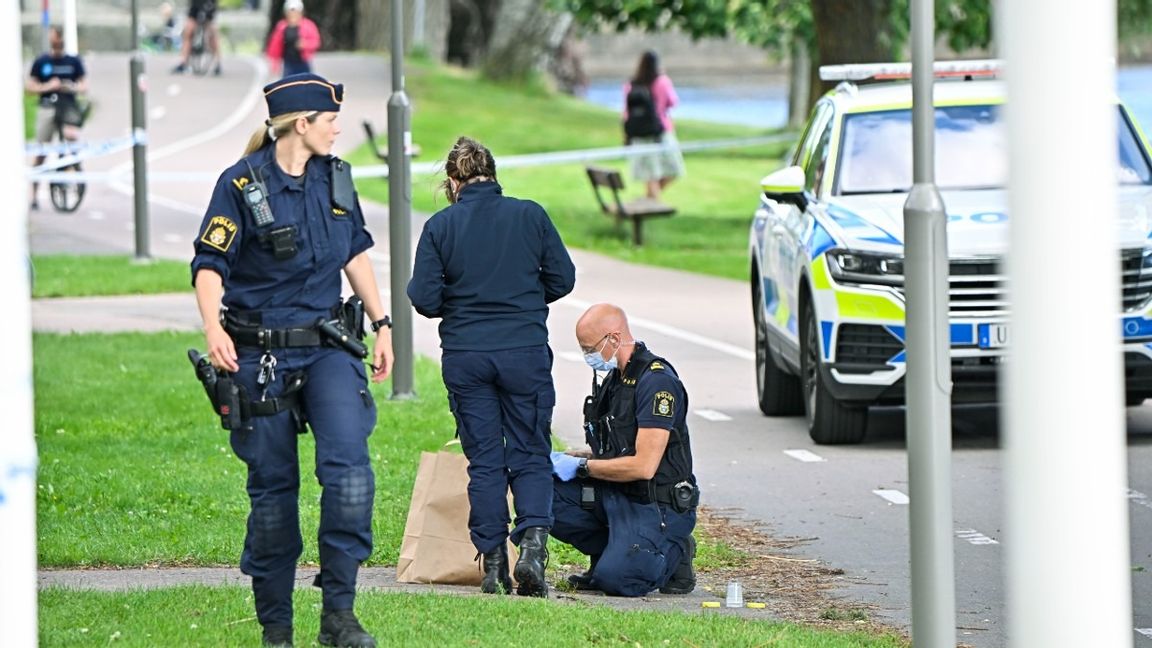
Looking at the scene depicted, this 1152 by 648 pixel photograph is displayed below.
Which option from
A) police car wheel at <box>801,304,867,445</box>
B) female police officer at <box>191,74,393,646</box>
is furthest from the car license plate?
female police officer at <box>191,74,393,646</box>

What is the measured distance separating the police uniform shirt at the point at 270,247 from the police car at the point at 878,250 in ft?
14.1

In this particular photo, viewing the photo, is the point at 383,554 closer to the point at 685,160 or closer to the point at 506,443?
the point at 506,443

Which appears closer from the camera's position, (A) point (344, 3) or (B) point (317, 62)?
(B) point (317, 62)

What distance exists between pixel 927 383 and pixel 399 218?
7.28m

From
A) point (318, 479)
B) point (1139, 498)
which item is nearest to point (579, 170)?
point (1139, 498)

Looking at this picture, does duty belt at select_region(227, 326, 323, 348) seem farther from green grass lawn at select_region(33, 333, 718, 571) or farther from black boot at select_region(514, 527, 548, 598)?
green grass lawn at select_region(33, 333, 718, 571)

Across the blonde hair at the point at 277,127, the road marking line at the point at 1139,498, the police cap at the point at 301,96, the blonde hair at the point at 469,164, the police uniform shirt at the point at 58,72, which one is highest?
the police uniform shirt at the point at 58,72

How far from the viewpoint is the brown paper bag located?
7941 mm

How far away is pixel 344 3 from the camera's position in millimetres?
57531

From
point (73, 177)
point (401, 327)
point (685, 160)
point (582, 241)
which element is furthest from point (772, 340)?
point (685, 160)

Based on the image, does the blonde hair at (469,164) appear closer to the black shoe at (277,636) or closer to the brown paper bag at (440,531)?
the brown paper bag at (440,531)

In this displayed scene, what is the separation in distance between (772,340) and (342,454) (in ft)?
21.1

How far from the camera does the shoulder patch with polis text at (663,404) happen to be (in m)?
7.88

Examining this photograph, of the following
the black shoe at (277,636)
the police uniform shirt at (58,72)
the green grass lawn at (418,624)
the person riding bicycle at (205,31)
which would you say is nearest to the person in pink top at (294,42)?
the police uniform shirt at (58,72)
